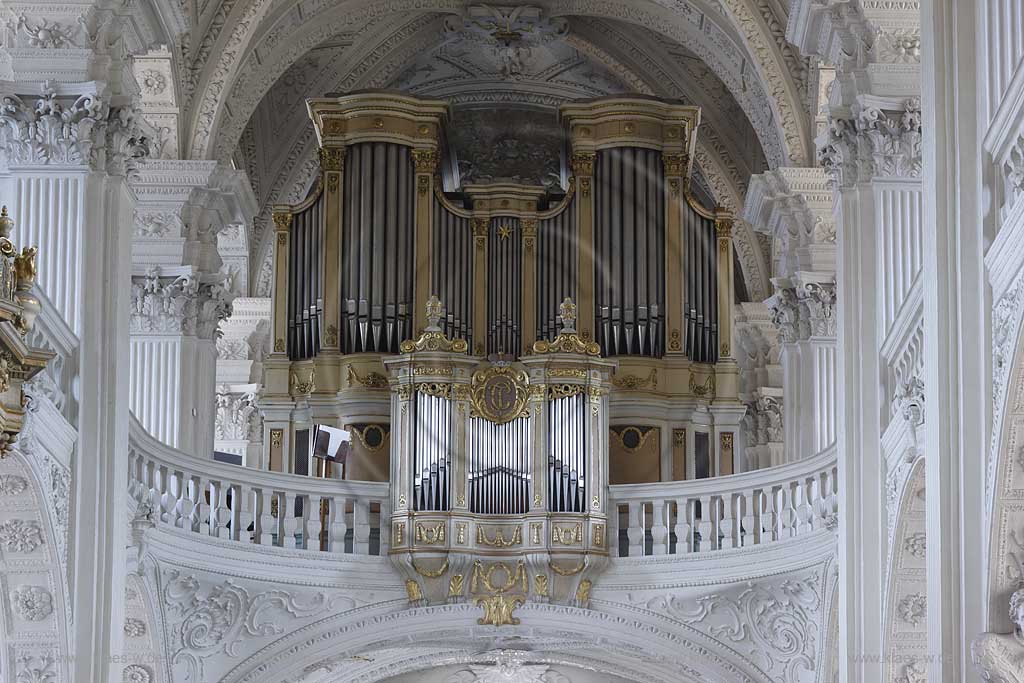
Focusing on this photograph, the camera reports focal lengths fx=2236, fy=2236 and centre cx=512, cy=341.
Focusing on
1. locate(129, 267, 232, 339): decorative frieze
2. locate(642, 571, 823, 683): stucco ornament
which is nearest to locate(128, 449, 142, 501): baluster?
locate(129, 267, 232, 339): decorative frieze

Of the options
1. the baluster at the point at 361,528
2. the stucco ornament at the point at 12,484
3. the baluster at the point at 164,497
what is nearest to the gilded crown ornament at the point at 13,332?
the stucco ornament at the point at 12,484

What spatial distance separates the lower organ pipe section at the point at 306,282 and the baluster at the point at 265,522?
9.90ft

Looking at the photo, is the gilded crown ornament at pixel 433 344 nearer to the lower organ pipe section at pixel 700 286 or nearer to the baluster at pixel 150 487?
the baluster at pixel 150 487

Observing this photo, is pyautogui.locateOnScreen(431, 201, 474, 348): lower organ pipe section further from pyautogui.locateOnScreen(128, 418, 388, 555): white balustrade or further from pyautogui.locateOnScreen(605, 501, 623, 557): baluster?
pyautogui.locateOnScreen(605, 501, 623, 557): baluster

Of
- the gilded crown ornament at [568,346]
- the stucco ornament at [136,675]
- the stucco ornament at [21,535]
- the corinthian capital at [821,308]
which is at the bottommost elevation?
the stucco ornament at [136,675]

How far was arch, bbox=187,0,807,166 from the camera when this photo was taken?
2252 cm

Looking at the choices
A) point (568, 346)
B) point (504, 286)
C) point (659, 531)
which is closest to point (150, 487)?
point (568, 346)

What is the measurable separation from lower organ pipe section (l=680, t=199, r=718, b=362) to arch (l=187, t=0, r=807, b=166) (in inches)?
41.9

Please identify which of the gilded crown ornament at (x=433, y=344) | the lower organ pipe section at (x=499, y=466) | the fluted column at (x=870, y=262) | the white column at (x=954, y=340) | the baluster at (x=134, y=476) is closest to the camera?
the white column at (x=954, y=340)

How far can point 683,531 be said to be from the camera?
20.6m

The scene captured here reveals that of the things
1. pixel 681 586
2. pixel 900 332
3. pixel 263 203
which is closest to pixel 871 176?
pixel 900 332

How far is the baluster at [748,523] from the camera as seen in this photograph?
2016cm

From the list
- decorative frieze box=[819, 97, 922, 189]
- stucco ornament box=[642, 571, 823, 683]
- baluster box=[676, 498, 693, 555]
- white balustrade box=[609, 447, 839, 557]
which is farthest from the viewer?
baluster box=[676, 498, 693, 555]

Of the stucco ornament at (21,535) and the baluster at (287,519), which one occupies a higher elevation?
the baluster at (287,519)
